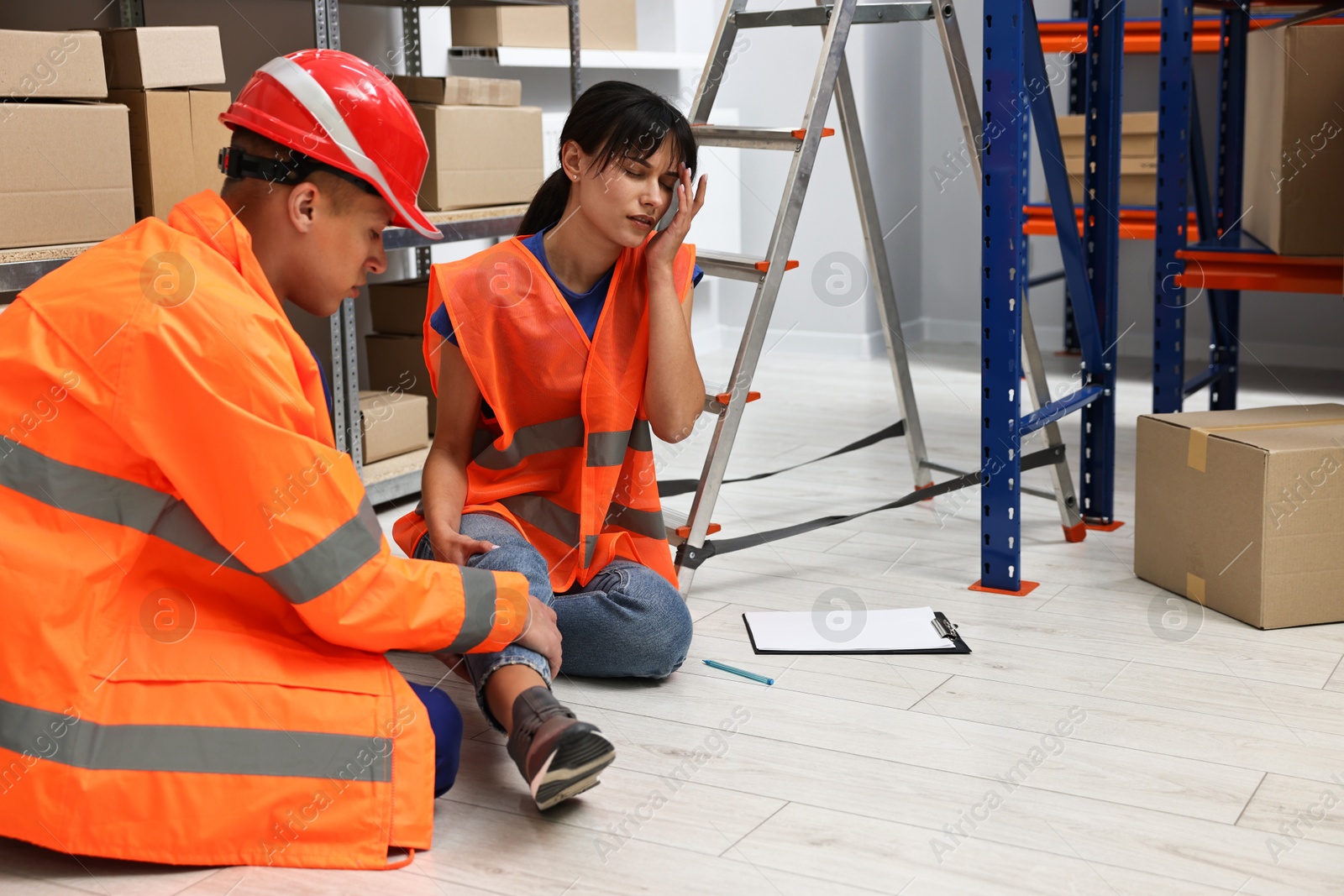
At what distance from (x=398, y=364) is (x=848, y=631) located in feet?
5.27

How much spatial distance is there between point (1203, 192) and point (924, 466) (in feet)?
4.62

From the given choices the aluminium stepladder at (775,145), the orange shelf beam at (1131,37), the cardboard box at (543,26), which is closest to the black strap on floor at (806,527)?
the aluminium stepladder at (775,145)

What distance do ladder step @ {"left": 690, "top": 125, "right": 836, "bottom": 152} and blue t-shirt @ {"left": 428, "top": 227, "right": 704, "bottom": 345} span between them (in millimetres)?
383

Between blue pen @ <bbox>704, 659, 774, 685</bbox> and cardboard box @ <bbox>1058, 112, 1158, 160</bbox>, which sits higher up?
cardboard box @ <bbox>1058, 112, 1158, 160</bbox>

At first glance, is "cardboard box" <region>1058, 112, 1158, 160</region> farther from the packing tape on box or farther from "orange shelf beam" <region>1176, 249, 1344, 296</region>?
the packing tape on box

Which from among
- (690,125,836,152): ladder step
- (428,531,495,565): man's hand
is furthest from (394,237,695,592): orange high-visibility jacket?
(690,125,836,152): ladder step

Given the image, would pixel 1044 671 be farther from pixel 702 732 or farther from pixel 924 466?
pixel 924 466

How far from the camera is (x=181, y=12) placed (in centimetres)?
290

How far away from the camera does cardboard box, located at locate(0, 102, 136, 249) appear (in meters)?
2.09

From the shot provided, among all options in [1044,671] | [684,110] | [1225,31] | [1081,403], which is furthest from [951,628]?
[684,110]

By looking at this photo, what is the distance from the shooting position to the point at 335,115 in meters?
1.32

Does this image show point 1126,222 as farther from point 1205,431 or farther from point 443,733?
point 443,733

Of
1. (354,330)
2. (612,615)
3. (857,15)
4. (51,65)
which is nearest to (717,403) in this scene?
(612,615)

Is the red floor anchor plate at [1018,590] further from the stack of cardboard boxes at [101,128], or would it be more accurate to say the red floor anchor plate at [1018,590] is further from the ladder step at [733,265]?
the stack of cardboard boxes at [101,128]
